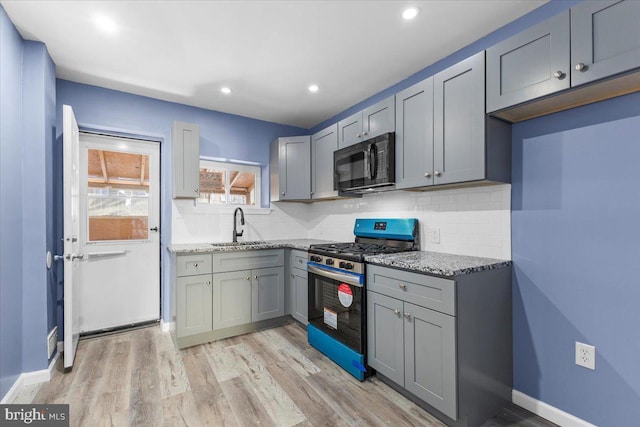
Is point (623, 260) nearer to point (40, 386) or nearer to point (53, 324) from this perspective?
point (40, 386)

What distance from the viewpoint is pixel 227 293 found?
3.02 metres

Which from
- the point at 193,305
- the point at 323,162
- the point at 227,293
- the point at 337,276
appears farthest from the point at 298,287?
the point at 323,162

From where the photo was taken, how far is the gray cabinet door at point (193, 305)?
9.05 ft

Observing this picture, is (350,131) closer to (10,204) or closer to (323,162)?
(323,162)

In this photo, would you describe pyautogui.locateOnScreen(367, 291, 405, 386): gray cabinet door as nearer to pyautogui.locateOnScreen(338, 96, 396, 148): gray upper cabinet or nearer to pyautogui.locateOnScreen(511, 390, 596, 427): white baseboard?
pyautogui.locateOnScreen(511, 390, 596, 427): white baseboard

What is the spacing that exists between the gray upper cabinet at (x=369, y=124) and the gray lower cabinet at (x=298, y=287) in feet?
4.29

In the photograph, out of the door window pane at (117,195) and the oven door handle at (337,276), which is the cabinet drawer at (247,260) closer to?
the oven door handle at (337,276)

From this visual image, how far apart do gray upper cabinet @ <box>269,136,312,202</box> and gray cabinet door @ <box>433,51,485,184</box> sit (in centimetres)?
180

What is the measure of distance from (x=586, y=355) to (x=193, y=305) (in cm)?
299

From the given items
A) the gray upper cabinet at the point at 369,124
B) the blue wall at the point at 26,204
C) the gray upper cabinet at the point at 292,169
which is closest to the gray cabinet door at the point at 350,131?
the gray upper cabinet at the point at 369,124

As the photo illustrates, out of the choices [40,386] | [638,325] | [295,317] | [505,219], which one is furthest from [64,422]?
[638,325]

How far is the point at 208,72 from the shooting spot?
2.69 metres

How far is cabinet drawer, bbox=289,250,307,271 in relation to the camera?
3.11 metres

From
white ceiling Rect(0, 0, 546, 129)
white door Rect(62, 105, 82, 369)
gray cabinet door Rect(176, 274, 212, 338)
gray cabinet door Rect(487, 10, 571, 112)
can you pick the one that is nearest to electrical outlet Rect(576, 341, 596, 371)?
gray cabinet door Rect(487, 10, 571, 112)
